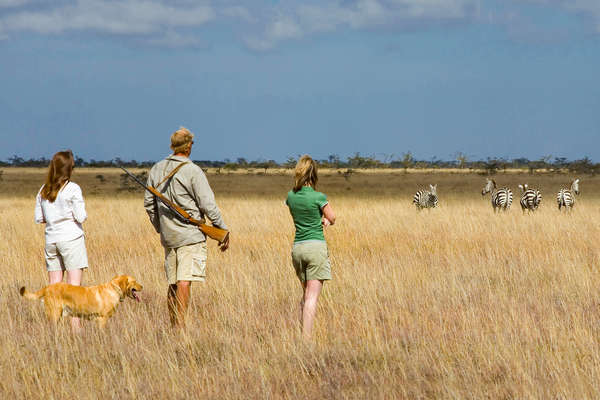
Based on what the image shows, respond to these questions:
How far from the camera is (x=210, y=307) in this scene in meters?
7.70

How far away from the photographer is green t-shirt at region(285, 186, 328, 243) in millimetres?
6078

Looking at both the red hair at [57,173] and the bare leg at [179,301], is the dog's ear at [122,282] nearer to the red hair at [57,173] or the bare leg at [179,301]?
the bare leg at [179,301]

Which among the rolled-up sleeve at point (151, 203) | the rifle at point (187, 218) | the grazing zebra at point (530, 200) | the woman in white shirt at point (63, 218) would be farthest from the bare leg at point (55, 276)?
the grazing zebra at point (530, 200)

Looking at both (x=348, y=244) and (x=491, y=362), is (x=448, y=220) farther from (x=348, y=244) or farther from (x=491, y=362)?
(x=491, y=362)

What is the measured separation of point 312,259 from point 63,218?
2.26 metres

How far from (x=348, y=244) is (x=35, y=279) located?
5.48m

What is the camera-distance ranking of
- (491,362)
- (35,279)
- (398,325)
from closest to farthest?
(491,362) → (398,325) → (35,279)

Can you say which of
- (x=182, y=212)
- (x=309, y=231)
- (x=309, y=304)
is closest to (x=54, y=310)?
(x=182, y=212)

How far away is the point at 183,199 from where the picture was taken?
6270mm

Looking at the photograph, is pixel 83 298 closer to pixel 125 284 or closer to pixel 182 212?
pixel 125 284

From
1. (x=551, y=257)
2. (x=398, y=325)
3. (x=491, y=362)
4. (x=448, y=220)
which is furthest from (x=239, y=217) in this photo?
(x=491, y=362)

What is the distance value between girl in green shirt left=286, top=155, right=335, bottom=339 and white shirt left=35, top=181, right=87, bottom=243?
1882mm

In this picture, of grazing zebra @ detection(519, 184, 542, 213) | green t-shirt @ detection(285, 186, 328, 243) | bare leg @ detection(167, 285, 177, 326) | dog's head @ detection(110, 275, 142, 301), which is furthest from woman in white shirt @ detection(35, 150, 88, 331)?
grazing zebra @ detection(519, 184, 542, 213)

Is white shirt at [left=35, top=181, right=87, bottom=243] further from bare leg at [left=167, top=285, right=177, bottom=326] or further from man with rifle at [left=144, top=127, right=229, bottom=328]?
bare leg at [left=167, top=285, right=177, bottom=326]
